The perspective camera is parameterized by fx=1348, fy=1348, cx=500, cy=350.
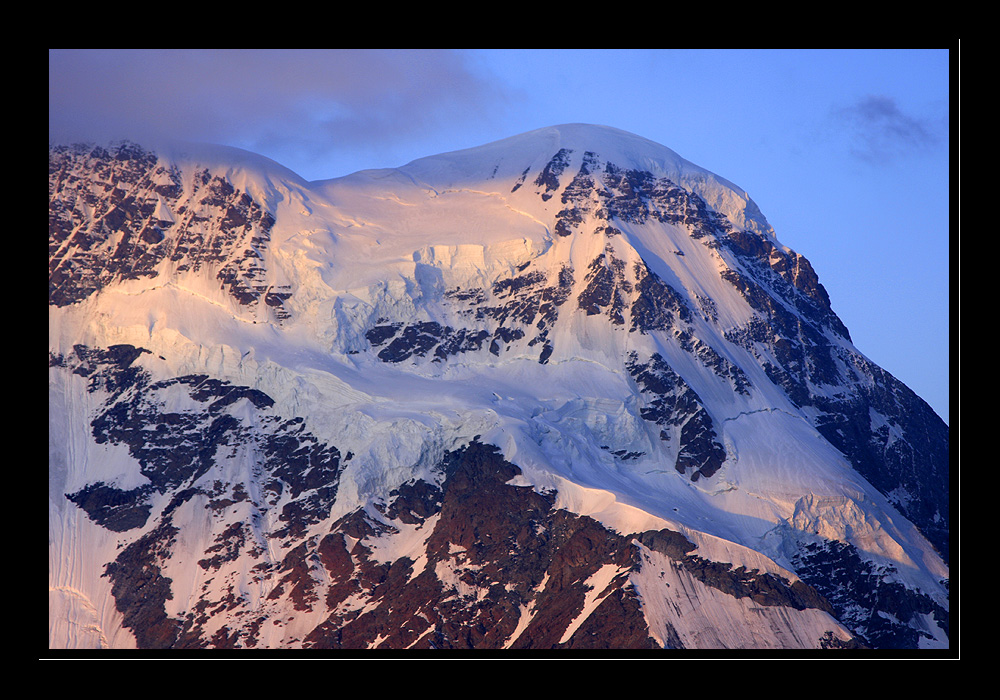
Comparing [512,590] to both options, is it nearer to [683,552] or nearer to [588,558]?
[588,558]

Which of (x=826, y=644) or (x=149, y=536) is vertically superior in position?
(x=149, y=536)

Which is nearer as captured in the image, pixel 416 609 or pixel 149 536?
pixel 416 609

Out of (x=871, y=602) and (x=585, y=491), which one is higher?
(x=585, y=491)

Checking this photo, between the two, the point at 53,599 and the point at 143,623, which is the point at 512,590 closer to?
the point at 143,623
